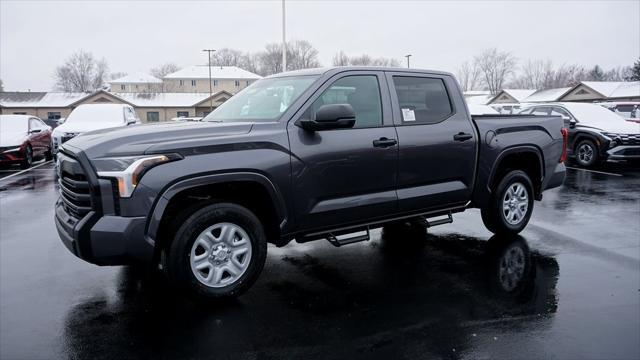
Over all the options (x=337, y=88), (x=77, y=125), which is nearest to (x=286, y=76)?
(x=337, y=88)

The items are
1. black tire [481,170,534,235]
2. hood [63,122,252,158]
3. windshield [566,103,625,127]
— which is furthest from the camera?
windshield [566,103,625,127]

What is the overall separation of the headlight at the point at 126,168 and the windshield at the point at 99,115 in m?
12.2

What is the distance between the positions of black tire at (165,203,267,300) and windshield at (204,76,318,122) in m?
0.96

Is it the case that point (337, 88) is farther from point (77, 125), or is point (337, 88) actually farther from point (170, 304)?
point (77, 125)

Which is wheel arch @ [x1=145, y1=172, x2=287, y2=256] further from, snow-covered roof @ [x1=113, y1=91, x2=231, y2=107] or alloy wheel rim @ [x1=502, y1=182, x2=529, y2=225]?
snow-covered roof @ [x1=113, y1=91, x2=231, y2=107]

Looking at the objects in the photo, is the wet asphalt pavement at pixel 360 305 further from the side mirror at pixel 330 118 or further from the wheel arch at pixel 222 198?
the side mirror at pixel 330 118

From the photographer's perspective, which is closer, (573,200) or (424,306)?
(424,306)

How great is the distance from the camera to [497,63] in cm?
11231

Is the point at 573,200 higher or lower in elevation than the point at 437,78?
lower

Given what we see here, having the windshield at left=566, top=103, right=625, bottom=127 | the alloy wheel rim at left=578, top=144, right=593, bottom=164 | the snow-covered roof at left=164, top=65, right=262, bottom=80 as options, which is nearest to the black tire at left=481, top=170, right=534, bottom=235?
the alloy wheel rim at left=578, top=144, right=593, bottom=164

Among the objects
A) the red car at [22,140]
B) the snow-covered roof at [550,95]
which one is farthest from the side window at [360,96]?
the snow-covered roof at [550,95]

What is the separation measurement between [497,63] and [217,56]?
2479 inches

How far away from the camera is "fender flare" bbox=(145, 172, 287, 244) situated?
3.79 m

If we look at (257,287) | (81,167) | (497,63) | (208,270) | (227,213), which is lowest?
(257,287)
